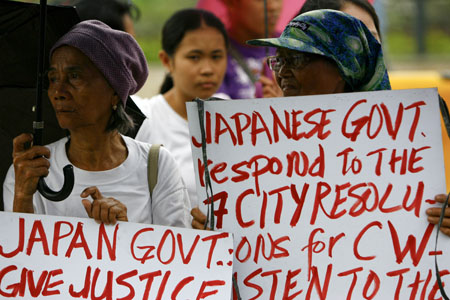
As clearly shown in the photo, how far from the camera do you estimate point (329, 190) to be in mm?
2049

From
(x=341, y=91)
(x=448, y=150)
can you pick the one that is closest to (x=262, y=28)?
(x=341, y=91)

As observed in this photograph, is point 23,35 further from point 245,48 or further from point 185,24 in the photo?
point 245,48

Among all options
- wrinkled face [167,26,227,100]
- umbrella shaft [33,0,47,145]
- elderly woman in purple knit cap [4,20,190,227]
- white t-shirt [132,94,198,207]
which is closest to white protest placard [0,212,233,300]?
elderly woman in purple knit cap [4,20,190,227]

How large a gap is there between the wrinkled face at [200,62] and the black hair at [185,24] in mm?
22

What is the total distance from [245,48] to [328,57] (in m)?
1.92

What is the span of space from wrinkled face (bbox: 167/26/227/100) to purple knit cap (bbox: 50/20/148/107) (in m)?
1.23

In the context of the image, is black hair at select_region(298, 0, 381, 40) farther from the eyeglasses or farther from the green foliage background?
the green foliage background

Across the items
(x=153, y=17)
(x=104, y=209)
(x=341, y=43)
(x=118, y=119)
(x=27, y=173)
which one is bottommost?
(x=104, y=209)

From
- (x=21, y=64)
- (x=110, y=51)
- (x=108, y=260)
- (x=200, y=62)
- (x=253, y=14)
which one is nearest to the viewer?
(x=108, y=260)

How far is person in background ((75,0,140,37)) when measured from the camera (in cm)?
366

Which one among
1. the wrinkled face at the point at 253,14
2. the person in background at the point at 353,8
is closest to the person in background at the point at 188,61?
the wrinkled face at the point at 253,14

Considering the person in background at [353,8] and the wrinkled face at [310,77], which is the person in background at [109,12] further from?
the wrinkled face at [310,77]

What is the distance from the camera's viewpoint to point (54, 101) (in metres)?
2.26

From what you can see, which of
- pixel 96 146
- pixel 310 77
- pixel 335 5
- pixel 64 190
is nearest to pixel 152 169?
pixel 96 146
